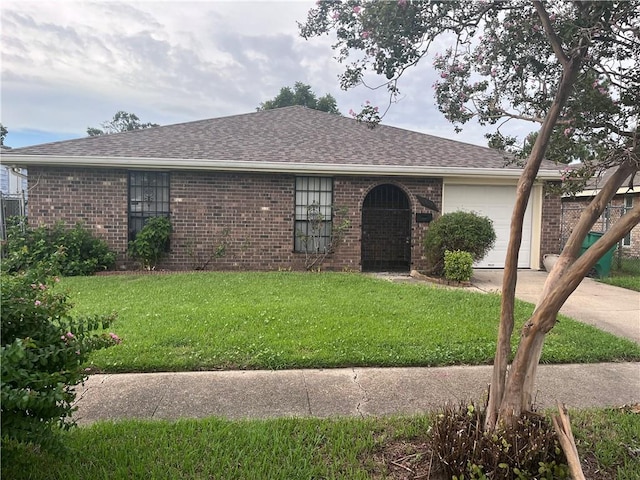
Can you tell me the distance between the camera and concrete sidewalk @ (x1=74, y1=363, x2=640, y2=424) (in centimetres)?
332

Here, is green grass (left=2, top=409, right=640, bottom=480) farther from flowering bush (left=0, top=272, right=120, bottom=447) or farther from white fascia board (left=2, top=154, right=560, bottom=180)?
white fascia board (left=2, top=154, right=560, bottom=180)

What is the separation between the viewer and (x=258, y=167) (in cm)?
1011

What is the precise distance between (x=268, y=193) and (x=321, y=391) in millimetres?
7473

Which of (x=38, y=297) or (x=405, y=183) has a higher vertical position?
(x=405, y=183)

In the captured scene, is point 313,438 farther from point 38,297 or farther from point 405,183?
point 405,183

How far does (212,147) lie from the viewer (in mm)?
10914

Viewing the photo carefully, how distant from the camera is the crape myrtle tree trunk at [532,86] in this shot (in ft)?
8.46

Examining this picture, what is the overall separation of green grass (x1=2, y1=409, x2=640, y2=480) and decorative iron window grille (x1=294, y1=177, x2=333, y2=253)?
7.82 m

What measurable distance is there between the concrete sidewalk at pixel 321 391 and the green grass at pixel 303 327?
22 centimetres

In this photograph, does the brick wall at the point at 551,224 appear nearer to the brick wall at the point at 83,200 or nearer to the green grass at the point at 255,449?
the green grass at the point at 255,449

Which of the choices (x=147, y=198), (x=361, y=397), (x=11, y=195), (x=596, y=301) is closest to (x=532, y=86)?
(x=361, y=397)

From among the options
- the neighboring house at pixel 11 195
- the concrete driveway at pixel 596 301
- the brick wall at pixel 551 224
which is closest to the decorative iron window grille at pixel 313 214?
the concrete driveway at pixel 596 301

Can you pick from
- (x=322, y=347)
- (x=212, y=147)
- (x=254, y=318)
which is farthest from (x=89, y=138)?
(x=322, y=347)

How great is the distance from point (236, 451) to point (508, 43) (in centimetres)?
369
